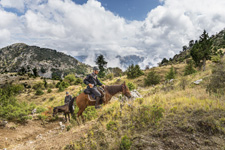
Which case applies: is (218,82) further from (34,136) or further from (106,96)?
(34,136)

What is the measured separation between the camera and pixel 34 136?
8609 millimetres

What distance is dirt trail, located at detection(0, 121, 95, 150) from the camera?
5470 mm

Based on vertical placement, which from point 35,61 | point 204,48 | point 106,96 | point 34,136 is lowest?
point 34,136

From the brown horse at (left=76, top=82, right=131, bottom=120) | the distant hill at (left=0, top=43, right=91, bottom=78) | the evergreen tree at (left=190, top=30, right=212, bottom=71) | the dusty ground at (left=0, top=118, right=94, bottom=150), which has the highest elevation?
the distant hill at (left=0, top=43, right=91, bottom=78)

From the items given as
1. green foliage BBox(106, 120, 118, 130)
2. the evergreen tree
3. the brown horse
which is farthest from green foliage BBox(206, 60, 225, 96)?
the evergreen tree

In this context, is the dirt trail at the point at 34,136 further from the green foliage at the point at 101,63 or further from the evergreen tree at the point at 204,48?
the green foliage at the point at 101,63

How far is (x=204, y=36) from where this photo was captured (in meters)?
25.1

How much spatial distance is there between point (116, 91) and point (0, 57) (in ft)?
820

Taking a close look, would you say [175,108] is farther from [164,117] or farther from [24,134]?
[24,134]

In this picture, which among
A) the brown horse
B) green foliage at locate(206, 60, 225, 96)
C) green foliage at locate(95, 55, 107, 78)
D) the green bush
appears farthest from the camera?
green foliage at locate(95, 55, 107, 78)

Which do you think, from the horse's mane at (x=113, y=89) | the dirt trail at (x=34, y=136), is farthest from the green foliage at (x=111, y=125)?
the horse's mane at (x=113, y=89)

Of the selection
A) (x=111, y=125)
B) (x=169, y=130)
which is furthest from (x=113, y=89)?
(x=169, y=130)

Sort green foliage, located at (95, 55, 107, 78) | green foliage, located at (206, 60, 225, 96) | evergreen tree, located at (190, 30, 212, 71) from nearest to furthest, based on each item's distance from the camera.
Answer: green foliage, located at (206, 60, 225, 96) → evergreen tree, located at (190, 30, 212, 71) → green foliage, located at (95, 55, 107, 78)

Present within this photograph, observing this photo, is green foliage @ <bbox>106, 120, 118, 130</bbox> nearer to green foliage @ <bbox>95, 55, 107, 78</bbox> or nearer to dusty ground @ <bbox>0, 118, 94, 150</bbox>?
dusty ground @ <bbox>0, 118, 94, 150</bbox>
